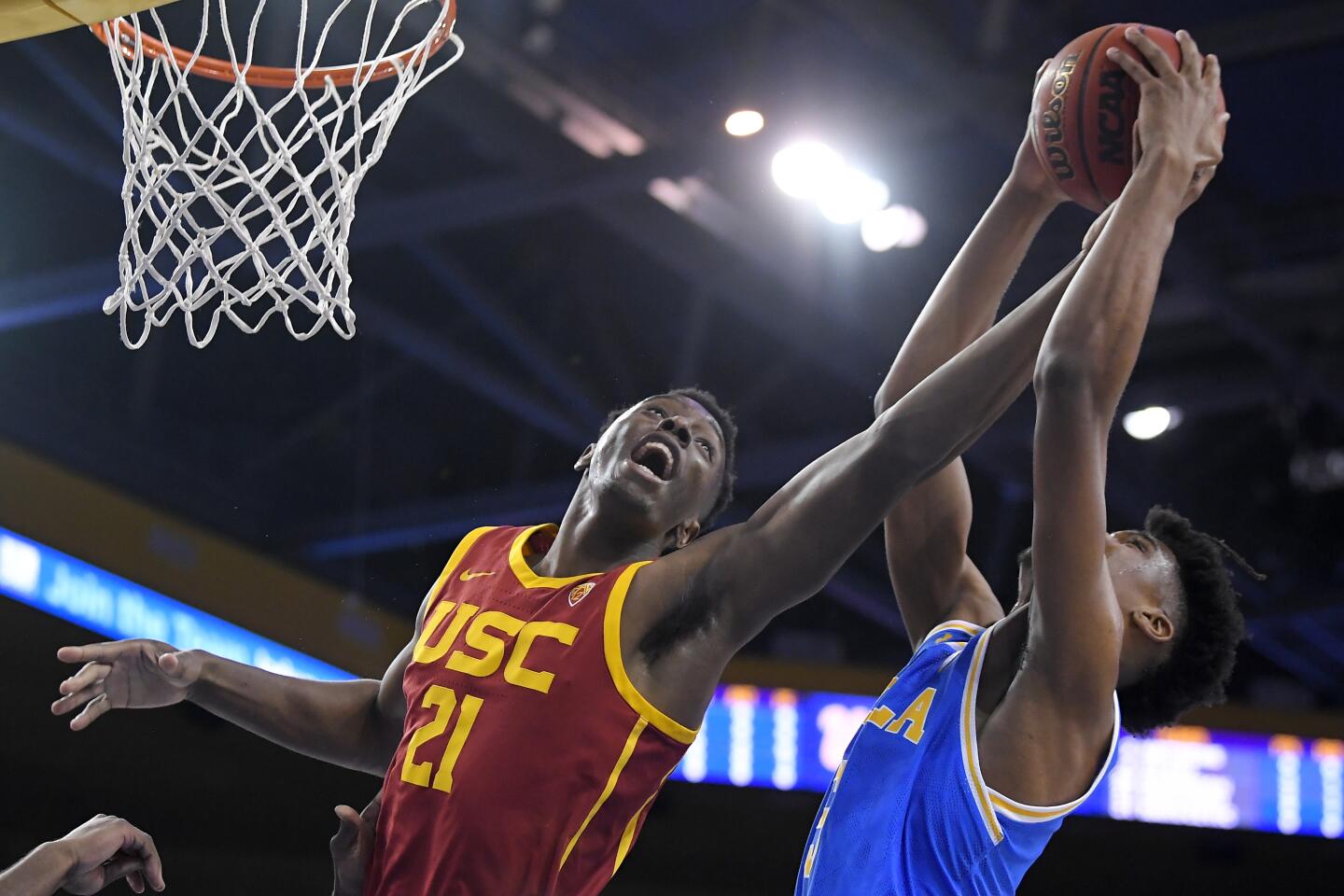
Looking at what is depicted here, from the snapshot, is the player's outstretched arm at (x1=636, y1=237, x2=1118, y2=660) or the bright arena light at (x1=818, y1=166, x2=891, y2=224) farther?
the bright arena light at (x1=818, y1=166, x2=891, y2=224)

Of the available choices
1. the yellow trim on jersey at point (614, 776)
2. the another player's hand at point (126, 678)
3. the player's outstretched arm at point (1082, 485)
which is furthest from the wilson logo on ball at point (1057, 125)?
the another player's hand at point (126, 678)

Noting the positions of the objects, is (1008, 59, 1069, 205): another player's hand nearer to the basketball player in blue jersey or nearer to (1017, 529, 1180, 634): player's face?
the basketball player in blue jersey

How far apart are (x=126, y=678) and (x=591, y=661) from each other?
80 centimetres

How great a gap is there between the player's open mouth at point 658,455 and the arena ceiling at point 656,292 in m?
3.32

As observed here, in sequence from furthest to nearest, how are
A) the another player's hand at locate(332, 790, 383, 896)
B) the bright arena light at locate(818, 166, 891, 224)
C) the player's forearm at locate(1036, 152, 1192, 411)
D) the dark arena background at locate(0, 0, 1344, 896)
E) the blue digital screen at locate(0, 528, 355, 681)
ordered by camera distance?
the blue digital screen at locate(0, 528, 355, 681) < the bright arena light at locate(818, 166, 891, 224) < the dark arena background at locate(0, 0, 1344, 896) < the another player's hand at locate(332, 790, 383, 896) < the player's forearm at locate(1036, 152, 1192, 411)

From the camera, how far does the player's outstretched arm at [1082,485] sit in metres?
2.15

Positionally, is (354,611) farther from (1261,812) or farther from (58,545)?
(1261,812)

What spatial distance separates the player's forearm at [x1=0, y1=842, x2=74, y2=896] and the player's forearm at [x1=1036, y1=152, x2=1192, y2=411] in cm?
157

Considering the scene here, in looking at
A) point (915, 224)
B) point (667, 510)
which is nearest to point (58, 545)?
point (915, 224)

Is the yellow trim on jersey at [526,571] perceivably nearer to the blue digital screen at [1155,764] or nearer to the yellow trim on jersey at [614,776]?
the yellow trim on jersey at [614,776]

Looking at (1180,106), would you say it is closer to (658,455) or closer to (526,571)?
(658,455)

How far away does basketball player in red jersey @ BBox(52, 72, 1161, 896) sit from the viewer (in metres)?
2.26

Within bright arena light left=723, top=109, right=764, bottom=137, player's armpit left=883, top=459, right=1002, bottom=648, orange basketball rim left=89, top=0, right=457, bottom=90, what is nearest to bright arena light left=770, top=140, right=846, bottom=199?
bright arena light left=723, top=109, right=764, bottom=137

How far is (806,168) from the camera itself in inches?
249
